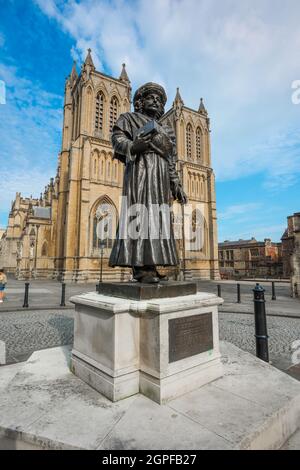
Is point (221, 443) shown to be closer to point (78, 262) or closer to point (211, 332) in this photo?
point (211, 332)

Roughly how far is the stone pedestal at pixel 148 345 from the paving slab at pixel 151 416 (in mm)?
96

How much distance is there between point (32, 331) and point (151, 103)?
5096mm

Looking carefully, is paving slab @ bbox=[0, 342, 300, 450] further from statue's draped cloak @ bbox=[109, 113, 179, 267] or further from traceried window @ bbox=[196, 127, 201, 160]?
traceried window @ bbox=[196, 127, 201, 160]

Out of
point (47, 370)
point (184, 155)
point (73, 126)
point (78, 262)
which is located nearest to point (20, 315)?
point (47, 370)

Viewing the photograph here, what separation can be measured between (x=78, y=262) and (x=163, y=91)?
21246mm

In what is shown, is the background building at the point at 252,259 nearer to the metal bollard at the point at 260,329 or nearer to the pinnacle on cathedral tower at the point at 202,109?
the pinnacle on cathedral tower at the point at 202,109

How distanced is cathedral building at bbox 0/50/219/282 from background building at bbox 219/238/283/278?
776 inches

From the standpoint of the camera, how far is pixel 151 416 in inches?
69.7

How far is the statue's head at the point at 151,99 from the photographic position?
2.94 m

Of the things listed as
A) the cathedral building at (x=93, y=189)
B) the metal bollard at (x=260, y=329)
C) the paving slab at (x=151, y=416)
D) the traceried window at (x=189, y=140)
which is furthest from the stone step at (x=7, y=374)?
the traceried window at (x=189, y=140)

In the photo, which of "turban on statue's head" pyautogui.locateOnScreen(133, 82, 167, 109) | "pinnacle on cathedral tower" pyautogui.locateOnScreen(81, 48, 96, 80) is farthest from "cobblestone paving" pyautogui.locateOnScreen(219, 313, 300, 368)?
"pinnacle on cathedral tower" pyautogui.locateOnScreen(81, 48, 96, 80)

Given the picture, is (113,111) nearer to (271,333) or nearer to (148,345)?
(271,333)

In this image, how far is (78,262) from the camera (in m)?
22.7

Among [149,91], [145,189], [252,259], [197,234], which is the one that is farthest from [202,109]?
[145,189]
